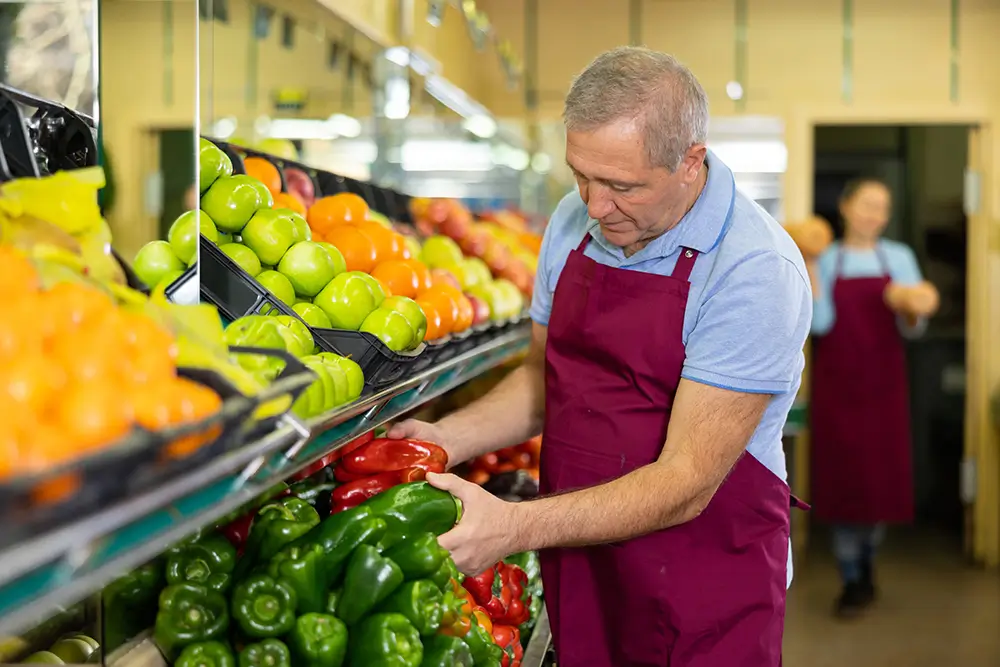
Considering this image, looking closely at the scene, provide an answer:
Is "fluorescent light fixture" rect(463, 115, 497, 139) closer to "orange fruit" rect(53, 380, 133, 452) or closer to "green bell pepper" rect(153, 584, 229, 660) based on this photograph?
"green bell pepper" rect(153, 584, 229, 660)

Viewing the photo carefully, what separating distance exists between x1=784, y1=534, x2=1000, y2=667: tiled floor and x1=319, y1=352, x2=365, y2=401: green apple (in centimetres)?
363

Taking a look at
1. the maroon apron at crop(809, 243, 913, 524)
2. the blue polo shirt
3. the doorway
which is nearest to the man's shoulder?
the blue polo shirt

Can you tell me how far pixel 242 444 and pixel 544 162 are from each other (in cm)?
552

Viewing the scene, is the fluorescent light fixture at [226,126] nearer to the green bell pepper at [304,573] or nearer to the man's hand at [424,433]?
the man's hand at [424,433]

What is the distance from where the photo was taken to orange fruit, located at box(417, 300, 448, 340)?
2213mm

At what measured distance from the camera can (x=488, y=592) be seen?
2.05m

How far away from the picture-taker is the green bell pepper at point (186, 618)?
4.84ft

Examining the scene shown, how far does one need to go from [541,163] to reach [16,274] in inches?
221

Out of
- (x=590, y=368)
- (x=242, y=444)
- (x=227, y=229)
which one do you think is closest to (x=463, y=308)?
(x=590, y=368)

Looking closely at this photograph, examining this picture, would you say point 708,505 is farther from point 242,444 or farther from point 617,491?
point 242,444

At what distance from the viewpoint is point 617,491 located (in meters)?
1.79

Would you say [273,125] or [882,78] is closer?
[273,125]

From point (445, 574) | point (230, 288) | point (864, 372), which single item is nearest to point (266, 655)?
point (445, 574)

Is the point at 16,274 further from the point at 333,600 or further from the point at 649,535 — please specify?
the point at 649,535
